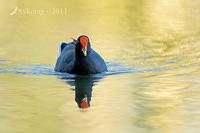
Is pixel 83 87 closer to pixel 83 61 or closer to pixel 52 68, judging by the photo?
pixel 83 61

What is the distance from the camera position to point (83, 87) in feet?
24.2

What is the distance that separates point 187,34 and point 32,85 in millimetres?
6278

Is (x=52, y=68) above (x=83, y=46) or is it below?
below

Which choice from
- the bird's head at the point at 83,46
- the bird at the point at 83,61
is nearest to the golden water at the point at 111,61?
the bird at the point at 83,61

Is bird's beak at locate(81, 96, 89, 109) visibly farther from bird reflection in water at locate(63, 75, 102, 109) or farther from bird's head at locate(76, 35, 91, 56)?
bird's head at locate(76, 35, 91, 56)

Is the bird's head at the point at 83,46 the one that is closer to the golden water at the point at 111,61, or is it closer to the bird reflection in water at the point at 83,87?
the bird reflection in water at the point at 83,87

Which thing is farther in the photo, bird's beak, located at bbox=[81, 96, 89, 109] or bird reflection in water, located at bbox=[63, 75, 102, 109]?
bird reflection in water, located at bbox=[63, 75, 102, 109]

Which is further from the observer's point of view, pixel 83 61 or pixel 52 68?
pixel 52 68

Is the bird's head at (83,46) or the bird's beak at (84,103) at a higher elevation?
the bird's head at (83,46)

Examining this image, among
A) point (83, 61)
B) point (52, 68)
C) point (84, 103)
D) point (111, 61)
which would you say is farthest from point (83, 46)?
point (111, 61)

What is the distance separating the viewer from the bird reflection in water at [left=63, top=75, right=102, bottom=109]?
20.6 feet

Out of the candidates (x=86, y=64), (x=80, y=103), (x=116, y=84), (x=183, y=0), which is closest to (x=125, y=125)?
(x=80, y=103)

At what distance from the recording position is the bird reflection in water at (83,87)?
20.6 feet

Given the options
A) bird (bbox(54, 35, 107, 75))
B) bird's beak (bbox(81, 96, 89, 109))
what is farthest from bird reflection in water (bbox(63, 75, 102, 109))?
bird (bbox(54, 35, 107, 75))
